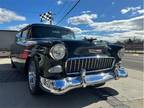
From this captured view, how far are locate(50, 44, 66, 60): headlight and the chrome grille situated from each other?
173mm

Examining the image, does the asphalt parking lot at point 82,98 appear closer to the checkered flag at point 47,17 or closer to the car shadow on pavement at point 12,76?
the car shadow on pavement at point 12,76

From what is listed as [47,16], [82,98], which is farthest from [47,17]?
[82,98]

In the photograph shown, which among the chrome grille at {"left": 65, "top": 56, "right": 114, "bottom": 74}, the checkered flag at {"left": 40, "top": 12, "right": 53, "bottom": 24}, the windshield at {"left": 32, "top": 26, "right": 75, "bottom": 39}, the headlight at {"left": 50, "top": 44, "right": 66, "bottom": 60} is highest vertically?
the checkered flag at {"left": 40, "top": 12, "right": 53, "bottom": 24}

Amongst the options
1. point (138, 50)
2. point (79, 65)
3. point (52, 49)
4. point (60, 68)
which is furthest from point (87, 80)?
point (138, 50)

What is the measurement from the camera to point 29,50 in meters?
4.67

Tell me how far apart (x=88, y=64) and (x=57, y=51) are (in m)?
0.71

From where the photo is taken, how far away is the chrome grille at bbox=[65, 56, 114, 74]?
12.1ft

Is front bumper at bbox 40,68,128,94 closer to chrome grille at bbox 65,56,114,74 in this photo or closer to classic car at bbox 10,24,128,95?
classic car at bbox 10,24,128,95

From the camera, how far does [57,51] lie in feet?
11.7

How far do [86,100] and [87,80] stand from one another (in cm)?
67

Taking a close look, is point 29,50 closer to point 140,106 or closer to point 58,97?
point 58,97

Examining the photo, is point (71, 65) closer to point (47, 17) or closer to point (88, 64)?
point (88, 64)

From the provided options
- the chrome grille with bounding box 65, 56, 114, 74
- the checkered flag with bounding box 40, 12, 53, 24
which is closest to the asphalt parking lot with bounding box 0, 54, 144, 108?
the chrome grille with bounding box 65, 56, 114, 74

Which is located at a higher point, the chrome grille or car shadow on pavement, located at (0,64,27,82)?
the chrome grille
